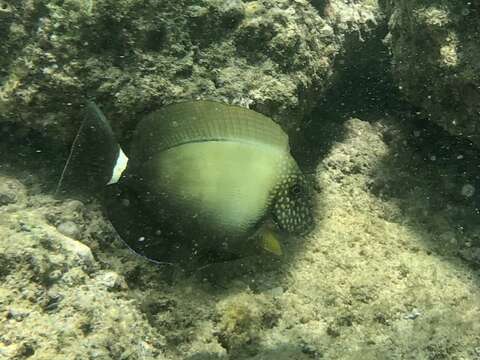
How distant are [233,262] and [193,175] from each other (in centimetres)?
104

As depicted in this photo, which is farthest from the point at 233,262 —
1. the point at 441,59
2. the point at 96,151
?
the point at 441,59

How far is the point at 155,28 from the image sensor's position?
314cm

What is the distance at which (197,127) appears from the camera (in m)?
2.41

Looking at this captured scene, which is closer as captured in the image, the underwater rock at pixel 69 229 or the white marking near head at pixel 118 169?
the white marking near head at pixel 118 169

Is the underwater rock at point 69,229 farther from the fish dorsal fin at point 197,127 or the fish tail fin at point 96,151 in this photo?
the fish dorsal fin at point 197,127

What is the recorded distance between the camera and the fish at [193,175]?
7.84 ft

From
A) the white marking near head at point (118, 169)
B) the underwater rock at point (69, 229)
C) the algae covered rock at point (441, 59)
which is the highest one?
the algae covered rock at point (441, 59)

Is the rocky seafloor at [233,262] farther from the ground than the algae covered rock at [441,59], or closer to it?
closer to it

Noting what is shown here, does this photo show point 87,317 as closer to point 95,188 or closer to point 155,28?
point 95,188

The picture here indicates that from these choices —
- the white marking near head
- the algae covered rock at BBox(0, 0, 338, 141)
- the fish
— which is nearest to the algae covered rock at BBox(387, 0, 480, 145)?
the algae covered rock at BBox(0, 0, 338, 141)

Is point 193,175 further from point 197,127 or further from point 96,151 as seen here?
point 96,151

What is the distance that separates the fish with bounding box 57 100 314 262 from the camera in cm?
239

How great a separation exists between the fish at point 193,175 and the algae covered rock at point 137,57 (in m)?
0.67

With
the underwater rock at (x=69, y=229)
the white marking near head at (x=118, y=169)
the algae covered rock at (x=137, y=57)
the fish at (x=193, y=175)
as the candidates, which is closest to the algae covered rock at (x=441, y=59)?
the algae covered rock at (x=137, y=57)
